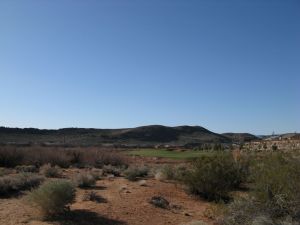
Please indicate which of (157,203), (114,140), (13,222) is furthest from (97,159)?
(114,140)

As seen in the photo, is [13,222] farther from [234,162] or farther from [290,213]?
[234,162]

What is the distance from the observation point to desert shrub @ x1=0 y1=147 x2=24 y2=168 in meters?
31.6

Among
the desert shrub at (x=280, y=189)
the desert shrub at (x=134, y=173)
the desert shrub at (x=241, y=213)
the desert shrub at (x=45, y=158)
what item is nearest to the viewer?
the desert shrub at (x=241, y=213)

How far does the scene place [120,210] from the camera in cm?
1444

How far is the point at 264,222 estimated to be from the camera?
1059 centimetres

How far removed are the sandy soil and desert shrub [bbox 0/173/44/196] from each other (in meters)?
1.19

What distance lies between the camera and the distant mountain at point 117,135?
92.9 metres

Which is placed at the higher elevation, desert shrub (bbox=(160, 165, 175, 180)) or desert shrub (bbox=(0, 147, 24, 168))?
desert shrub (bbox=(0, 147, 24, 168))

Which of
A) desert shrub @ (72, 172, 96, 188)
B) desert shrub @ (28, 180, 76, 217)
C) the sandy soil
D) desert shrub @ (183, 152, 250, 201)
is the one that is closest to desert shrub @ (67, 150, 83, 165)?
desert shrub @ (72, 172, 96, 188)

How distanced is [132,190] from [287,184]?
7757mm

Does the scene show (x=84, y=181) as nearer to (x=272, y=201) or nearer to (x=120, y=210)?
(x=120, y=210)

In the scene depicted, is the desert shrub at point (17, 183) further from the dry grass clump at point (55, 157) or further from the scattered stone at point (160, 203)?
the dry grass clump at point (55, 157)

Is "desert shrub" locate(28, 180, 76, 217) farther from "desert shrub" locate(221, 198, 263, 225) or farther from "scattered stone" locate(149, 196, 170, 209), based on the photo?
"desert shrub" locate(221, 198, 263, 225)

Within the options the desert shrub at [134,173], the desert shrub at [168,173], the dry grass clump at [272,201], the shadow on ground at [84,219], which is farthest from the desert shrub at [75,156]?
the dry grass clump at [272,201]
